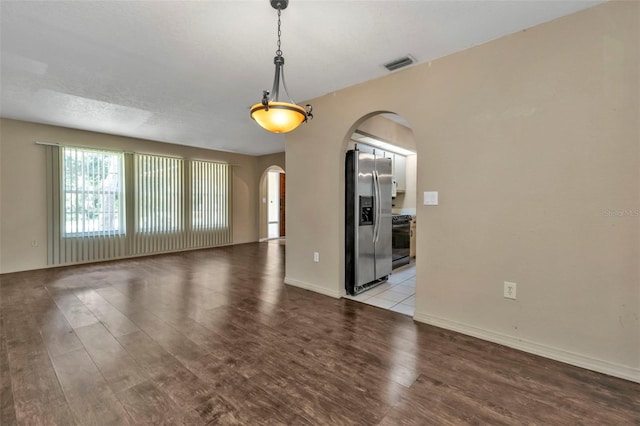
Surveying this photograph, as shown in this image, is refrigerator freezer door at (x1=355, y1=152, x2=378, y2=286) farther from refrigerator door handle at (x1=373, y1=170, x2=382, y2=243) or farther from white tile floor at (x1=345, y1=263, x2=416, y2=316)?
white tile floor at (x1=345, y1=263, x2=416, y2=316)

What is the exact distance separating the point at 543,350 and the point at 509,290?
0.48 metres

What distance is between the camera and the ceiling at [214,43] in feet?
6.68

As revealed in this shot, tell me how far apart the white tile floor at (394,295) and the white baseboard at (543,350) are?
0.38 metres

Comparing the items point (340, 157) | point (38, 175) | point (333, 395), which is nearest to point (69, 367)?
point (333, 395)

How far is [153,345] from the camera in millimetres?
2361

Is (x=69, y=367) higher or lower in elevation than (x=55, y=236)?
lower

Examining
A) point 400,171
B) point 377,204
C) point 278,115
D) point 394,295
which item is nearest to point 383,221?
point 377,204

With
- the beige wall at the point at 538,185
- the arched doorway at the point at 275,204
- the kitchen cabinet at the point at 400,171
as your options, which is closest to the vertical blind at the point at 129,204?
the arched doorway at the point at 275,204

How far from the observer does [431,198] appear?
9.27ft

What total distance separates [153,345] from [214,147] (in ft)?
18.8

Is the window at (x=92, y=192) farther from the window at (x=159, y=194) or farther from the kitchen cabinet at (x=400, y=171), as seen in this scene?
the kitchen cabinet at (x=400, y=171)

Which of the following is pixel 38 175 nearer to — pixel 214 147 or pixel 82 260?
pixel 82 260

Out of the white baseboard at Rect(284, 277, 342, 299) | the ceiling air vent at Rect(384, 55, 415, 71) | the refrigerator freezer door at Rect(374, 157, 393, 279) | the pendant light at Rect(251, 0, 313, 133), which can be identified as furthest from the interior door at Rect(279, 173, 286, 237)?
the pendant light at Rect(251, 0, 313, 133)

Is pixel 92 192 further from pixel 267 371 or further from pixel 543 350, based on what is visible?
pixel 543 350
